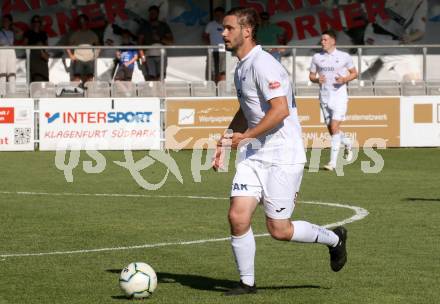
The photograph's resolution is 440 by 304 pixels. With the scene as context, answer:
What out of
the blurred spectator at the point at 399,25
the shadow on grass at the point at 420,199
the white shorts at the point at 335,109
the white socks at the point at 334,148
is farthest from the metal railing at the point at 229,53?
the shadow on grass at the point at 420,199

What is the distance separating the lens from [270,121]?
8.74 metres

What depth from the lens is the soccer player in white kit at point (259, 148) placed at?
348 inches

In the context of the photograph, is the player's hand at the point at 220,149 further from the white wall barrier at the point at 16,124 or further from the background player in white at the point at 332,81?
the white wall barrier at the point at 16,124

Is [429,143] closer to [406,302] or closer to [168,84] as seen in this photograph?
[168,84]

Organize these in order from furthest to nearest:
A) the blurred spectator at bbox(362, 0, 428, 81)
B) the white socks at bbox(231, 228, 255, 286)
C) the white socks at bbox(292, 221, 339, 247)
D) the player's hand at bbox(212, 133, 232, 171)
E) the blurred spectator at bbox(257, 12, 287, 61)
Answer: the blurred spectator at bbox(362, 0, 428, 81)
the blurred spectator at bbox(257, 12, 287, 61)
the white socks at bbox(292, 221, 339, 247)
the white socks at bbox(231, 228, 255, 286)
the player's hand at bbox(212, 133, 232, 171)

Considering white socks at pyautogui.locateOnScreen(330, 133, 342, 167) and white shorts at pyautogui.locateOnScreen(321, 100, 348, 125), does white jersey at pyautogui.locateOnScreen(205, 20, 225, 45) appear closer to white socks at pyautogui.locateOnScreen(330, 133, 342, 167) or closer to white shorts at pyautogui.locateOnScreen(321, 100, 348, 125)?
white shorts at pyautogui.locateOnScreen(321, 100, 348, 125)

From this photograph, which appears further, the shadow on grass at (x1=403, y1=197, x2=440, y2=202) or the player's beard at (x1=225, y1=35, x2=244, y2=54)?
the shadow on grass at (x1=403, y1=197, x2=440, y2=202)

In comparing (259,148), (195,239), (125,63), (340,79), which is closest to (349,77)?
(340,79)

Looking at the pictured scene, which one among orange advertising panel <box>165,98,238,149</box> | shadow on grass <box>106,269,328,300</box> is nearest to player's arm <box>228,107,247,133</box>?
shadow on grass <box>106,269,328,300</box>

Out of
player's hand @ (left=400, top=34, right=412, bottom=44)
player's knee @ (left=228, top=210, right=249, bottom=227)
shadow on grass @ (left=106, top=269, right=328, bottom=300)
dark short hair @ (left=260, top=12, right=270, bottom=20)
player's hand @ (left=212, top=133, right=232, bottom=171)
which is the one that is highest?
player's hand @ (left=212, top=133, right=232, bottom=171)

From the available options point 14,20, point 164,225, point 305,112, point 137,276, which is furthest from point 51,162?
point 137,276

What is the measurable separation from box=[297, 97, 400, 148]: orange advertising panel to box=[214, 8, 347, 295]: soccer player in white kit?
17352mm

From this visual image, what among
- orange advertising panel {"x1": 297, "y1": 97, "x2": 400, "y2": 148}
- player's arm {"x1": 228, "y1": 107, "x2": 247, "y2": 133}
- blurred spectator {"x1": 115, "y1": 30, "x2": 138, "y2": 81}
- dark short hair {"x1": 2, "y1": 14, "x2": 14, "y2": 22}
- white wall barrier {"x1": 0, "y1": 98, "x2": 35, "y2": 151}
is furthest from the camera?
dark short hair {"x1": 2, "y1": 14, "x2": 14, "y2": 22}

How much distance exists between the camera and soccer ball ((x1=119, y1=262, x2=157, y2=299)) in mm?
8828
